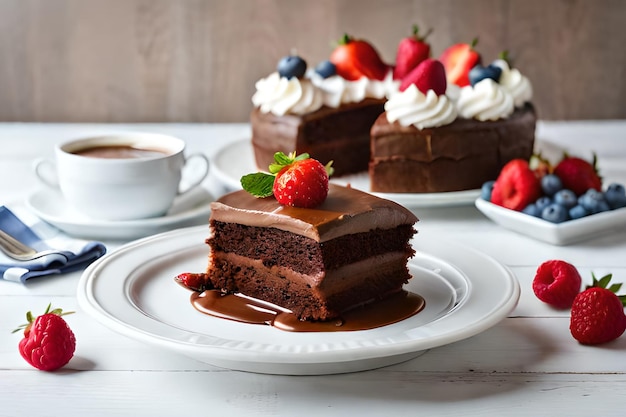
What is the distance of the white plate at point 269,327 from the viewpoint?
1.54m

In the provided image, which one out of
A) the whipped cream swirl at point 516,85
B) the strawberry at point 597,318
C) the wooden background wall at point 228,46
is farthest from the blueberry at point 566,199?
the wooden background wall at point 228,46

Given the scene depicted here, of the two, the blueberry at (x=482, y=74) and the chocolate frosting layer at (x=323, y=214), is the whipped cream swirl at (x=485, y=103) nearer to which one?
the blueberry at (x=482, y=74)

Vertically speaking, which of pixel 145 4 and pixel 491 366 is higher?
pixel 145 4

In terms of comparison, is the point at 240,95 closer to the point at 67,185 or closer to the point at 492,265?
the point at 67,185

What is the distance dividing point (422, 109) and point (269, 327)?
4.22 ft

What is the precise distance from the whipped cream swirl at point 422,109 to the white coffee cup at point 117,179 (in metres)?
0.74

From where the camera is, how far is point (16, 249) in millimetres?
2279

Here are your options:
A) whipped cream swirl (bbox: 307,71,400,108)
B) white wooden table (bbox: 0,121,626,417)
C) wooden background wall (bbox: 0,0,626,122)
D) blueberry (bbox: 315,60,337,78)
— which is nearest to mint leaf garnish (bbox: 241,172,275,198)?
white wooden table (bbox: 0,121,626,417)

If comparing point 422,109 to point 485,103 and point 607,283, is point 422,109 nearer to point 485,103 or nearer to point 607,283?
point 485,103

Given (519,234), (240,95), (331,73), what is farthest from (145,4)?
(519,234)

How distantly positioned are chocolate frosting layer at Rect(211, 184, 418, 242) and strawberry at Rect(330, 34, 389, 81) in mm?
1438

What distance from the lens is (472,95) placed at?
2.98 meters

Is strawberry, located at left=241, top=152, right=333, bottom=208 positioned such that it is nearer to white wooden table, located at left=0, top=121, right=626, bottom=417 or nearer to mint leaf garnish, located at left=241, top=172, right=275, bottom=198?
mint leaf garnish, located at left=241, top=172, right=275, bottom=198

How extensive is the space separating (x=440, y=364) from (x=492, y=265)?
37 cm
